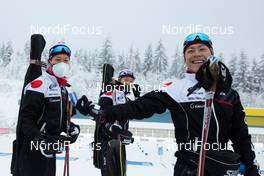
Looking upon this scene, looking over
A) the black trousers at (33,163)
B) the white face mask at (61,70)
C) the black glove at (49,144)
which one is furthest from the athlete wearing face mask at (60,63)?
the black trousers at (33,163)

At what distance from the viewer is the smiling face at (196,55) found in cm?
152

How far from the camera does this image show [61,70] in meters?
2.37

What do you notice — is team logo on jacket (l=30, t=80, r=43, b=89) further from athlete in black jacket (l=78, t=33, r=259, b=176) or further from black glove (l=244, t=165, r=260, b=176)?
black glove (l=244, t=165, r=260, b=176)

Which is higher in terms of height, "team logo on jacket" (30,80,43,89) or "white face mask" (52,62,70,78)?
"white face mask" (52,62,70,78)

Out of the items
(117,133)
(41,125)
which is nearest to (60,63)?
(41,125)

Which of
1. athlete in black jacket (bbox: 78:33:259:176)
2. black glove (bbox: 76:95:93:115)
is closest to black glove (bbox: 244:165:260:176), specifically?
athlete in black jacket (bbox: 78:33:259:176)

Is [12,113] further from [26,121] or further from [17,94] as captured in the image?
[26,121]

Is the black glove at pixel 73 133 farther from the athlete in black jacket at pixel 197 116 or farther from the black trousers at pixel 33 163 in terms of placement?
the athlete in black jacket at pixel 197 116

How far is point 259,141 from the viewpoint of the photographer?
995cm

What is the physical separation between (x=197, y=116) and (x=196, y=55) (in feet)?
1.08

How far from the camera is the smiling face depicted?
152 cm

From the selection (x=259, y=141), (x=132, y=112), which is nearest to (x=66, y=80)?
(x=132, y=112)

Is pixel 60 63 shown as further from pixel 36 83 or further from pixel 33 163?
pixel 33 163

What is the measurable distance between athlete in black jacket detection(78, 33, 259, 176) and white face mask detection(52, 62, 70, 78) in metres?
1.03
